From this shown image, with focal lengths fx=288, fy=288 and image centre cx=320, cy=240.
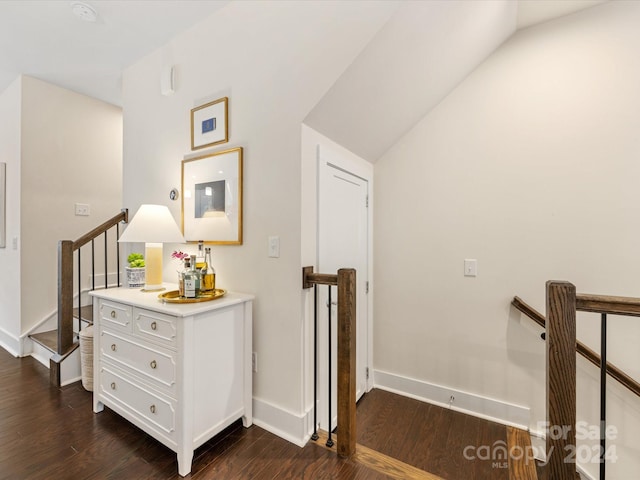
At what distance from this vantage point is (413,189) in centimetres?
240

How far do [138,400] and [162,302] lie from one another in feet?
1.97

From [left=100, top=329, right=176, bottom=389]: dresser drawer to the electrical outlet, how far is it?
2080 millimetres

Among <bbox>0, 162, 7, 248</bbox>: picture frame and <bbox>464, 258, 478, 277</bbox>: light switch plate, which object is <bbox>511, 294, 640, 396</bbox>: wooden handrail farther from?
<bbox>0, 162, 7, 248</bbox>: picture frame

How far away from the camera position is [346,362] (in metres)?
1.61

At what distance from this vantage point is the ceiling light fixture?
6.65 ft

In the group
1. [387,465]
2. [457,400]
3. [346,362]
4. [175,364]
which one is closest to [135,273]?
[175,364]

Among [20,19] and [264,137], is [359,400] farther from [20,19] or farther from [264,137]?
[20,19]

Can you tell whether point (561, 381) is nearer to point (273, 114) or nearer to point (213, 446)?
point (213, 446)

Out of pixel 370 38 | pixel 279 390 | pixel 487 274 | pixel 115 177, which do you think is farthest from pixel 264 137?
pixel 115 177

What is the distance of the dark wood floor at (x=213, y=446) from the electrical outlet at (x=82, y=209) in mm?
1846

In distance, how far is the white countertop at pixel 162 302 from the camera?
4.96 ft

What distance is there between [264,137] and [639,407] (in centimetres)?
285

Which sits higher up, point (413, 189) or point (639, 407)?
point (413, 189)

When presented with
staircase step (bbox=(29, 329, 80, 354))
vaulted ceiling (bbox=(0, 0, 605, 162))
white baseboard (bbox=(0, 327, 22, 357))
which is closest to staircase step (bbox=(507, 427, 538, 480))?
vaulted ceiling (bbox=(0, 0, 605, 162))
